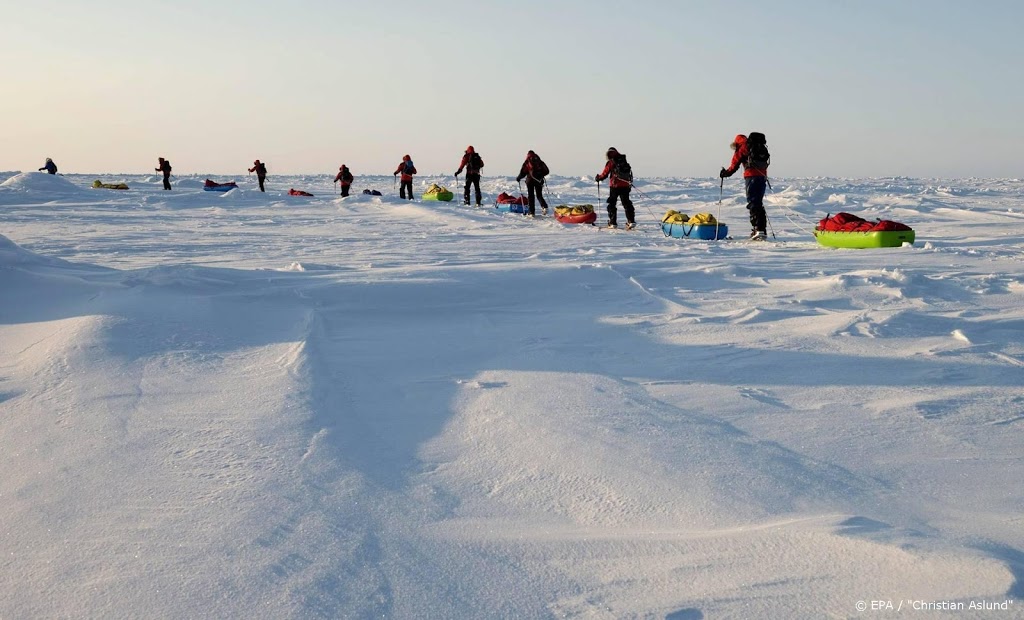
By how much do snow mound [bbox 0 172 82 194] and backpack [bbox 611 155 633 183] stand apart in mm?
18531

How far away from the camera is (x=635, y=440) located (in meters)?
3.35

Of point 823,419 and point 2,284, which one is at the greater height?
point 2,284

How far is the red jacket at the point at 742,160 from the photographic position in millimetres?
12180

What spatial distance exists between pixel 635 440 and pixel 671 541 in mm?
884

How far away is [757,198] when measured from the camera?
12312 millimetres

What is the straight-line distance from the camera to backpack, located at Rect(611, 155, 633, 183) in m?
14.4

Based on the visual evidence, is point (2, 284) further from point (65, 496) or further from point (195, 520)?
point (195, 520)

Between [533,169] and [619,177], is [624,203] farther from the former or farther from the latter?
[533,169]

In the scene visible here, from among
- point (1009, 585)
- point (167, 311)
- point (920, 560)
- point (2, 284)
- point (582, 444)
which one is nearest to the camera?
point (1009, 585)

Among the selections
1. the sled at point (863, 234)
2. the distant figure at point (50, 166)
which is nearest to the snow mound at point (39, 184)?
the distant figure at point (50, 166)

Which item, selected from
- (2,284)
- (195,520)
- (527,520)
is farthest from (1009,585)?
(2,284)

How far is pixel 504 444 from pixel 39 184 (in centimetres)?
2642

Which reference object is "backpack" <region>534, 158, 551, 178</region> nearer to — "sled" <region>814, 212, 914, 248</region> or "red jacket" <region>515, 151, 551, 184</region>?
"red jacket" <region>515, 151, 551, 184</region>

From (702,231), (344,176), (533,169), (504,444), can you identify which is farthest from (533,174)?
(504,444)
